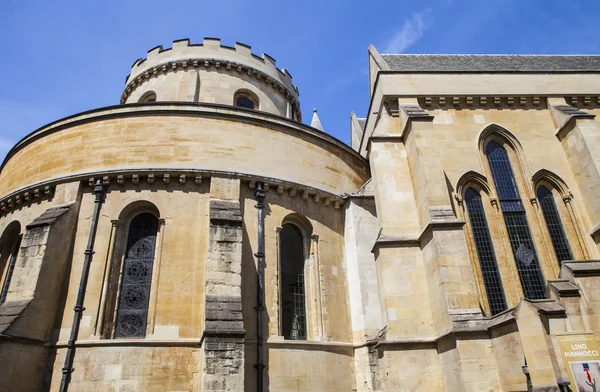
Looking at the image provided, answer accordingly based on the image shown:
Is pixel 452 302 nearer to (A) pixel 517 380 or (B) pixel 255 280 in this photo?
(A) pixel 517 380

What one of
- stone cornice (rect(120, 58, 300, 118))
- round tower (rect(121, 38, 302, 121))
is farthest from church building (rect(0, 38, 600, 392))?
stone cornice (rect(120, 58, 300, 118))

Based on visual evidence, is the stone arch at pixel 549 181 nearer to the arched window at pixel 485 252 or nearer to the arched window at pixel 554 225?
the arched window at pixel 554 225

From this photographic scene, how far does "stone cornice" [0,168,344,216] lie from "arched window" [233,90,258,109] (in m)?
7.75

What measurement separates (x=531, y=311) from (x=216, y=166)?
8.86 meters

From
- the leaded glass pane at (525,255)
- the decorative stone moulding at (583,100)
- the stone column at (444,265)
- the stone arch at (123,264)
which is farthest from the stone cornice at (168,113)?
the decorative stone moulding at (583,100)

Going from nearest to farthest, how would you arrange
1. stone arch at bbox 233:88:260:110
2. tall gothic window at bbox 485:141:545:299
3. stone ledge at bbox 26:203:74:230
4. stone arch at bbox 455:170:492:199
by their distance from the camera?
stone ledge at bbox 26:203:74:230 → tall gothic window at bbox 485:141:545:299 → stone arch at bbox 455:170:492:199 → stone arch at bbox 233:88:260:110

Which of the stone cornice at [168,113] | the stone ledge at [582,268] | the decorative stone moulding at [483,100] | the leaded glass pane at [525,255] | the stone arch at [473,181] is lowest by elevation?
the stone ledge at [582,268]

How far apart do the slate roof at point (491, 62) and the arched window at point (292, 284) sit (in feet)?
29.6

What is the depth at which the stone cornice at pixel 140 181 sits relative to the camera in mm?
11836

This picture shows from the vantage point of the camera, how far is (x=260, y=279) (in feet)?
37.5

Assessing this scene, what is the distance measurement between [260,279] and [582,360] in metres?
7.45

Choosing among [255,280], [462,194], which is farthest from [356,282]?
[462,194]

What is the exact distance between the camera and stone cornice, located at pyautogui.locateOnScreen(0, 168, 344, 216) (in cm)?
1184

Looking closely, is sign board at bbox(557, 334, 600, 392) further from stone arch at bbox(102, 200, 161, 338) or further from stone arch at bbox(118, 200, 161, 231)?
stone arch at bbox(118, 200, 161, 231)
